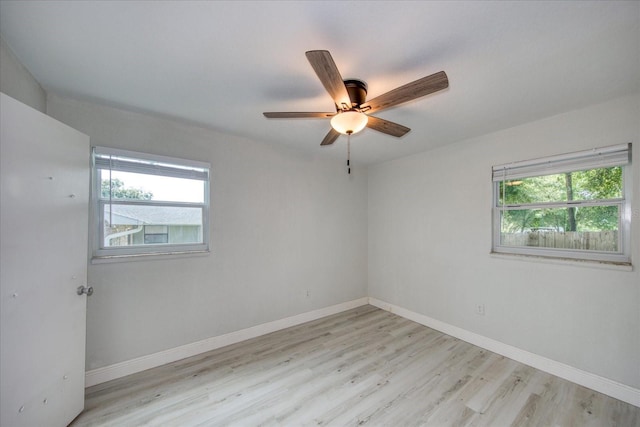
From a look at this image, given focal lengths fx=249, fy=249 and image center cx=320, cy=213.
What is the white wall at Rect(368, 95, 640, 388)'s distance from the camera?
2055 mm

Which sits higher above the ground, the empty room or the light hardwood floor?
the empty room

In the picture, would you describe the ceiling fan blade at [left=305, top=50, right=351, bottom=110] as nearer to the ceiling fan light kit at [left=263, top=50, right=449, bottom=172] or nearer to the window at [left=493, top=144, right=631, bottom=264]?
the ceiling fan light kit at [left=263, top=50, right=449, bottom=172]

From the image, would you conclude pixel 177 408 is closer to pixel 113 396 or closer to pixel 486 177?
pixel 113 396

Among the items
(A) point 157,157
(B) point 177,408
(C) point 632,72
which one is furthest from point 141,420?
(C) point 632,72

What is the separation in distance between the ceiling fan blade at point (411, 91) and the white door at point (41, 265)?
6.63 feet

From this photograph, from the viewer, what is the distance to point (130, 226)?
2355 mm

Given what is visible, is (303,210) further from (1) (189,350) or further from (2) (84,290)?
(2) (84,290)

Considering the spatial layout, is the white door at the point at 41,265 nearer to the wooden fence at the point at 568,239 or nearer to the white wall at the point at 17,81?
the white wall at the point at 17,81

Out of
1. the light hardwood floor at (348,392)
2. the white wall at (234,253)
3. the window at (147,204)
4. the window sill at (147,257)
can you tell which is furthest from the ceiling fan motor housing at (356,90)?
the light hardwood floor at (348,392)

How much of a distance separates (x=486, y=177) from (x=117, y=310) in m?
4.01

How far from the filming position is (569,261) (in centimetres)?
230

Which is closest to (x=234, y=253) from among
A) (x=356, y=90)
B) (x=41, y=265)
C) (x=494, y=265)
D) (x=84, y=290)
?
(x=84, y=290)

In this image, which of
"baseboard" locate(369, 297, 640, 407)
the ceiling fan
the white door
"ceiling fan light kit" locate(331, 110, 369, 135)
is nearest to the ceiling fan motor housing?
the ceiling fan

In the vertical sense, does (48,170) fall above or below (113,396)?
above
